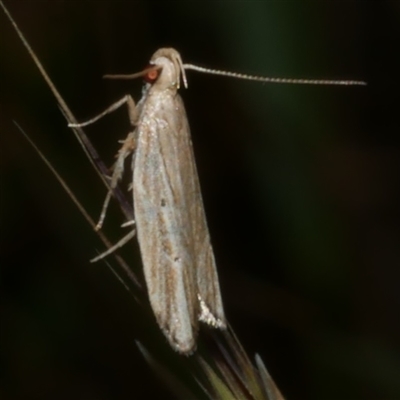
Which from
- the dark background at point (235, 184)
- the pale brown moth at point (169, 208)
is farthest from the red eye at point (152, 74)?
the dark background at point (235, 184)

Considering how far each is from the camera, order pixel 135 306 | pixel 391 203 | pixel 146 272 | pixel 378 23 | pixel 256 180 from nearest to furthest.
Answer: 1. pixel 146 272
2. pixel 135 306
3. pixel 256 180
4. pixel 378 23
5. pixel 391 203

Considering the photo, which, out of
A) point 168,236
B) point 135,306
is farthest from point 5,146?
point 168,236

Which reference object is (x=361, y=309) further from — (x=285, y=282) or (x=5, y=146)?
(x=5, y=146)

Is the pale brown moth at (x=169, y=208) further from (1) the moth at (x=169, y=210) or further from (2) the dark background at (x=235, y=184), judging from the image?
(2) the dark background at (x=235, y=184)

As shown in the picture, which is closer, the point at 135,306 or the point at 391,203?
the point at 135,306

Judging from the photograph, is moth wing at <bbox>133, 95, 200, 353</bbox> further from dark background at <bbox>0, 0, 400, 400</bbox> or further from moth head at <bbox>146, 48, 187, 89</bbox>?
dark background at <bbox>0, 0, 400, 400</bbox>
